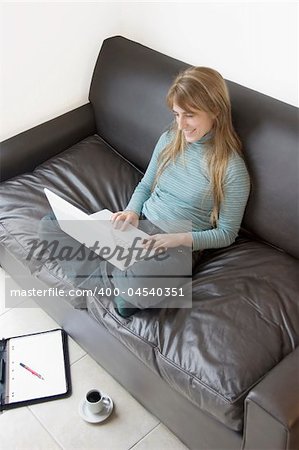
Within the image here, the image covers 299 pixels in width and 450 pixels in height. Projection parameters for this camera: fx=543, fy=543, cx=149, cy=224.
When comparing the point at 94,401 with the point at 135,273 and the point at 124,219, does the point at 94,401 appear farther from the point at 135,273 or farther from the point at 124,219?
the point at 124,219

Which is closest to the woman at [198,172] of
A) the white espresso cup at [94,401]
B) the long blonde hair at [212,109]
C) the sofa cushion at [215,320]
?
the long blonde hair at [212,109]

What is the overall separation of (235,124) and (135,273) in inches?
23.7

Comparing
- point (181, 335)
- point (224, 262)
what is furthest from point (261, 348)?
point (224, 262)

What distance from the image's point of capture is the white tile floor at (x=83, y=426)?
1.69 meters

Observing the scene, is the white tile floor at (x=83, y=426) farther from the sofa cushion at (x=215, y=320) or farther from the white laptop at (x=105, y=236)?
the white laptop at (x=105, y=236)

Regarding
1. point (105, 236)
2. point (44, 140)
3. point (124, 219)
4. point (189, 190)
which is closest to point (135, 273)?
point (105, 236)

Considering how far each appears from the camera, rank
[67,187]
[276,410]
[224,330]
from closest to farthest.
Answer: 1. [276,410]
2. [224,330]
3. [67,187]

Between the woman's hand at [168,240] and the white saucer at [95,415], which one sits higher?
the woman's hand at [168,240]

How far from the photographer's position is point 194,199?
1792mm

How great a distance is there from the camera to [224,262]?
1743 mm

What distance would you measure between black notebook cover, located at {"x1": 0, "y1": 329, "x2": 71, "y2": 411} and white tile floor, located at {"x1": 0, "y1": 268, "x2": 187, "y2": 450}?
0.03 meters

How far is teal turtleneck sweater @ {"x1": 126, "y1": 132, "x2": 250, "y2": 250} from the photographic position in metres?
1.73

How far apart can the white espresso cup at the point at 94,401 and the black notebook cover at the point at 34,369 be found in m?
0.13

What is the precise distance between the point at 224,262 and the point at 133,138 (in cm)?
69
